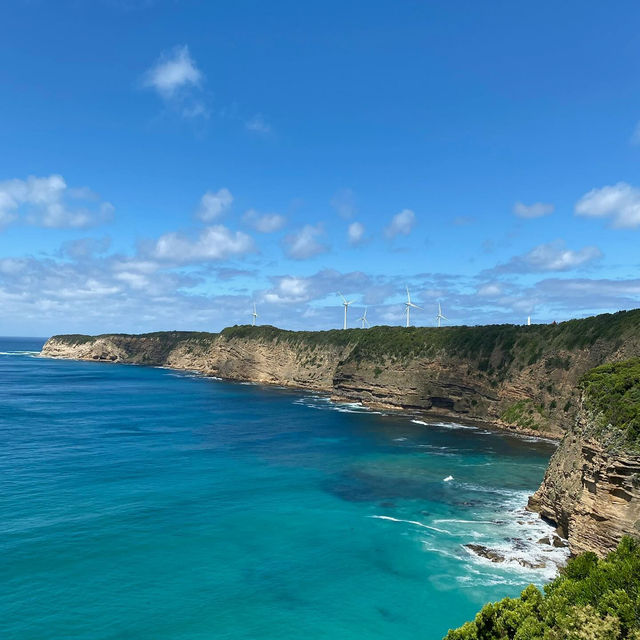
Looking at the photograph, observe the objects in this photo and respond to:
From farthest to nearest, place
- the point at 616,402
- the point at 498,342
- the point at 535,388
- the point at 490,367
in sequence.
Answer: the point at 498,342
the point at 490,367
the point at 535,388
the point at 616,402

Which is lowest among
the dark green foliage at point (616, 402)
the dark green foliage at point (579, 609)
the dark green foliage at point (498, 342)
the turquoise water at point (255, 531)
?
the turquoise water at point (255, 531)

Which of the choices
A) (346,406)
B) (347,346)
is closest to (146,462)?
(346,406)

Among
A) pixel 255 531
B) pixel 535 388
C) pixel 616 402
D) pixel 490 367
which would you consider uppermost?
pixel 490 367

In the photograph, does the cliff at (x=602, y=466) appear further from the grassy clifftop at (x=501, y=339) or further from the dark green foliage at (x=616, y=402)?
the grassy clifftop at (x=501, y=339)

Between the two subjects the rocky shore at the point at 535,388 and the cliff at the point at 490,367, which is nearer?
the rocky shore at the point at 535,388

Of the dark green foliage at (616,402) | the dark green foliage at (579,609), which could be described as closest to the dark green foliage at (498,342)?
the dark green foliage at (616,402)

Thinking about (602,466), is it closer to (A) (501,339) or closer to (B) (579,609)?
(B) (579,609)

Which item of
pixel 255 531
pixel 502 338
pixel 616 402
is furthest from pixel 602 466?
pixel 502 338
